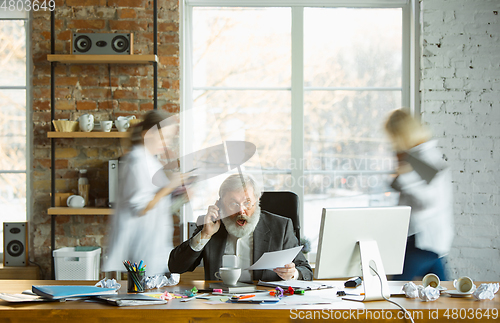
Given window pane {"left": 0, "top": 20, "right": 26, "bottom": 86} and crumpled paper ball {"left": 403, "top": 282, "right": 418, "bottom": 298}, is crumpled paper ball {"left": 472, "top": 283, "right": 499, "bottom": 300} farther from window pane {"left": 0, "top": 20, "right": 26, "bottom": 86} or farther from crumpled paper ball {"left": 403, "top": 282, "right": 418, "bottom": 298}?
window pane {"left": 0, "top": 20, "right": 26, "bottom": 86}

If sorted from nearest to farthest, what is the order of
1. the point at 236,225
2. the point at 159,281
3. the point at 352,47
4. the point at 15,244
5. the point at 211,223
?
the point at 159,281 < the point at 211,223 < the point at 236,225 < the point at 15,244 < the point at 352,47

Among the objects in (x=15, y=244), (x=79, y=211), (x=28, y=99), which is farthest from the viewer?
(x=28, y=99)

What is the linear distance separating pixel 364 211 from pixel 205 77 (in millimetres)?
2194

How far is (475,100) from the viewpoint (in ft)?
10.8

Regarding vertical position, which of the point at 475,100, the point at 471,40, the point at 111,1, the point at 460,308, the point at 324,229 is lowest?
the point at 460,308

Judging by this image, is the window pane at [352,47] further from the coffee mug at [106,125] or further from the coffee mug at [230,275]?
the coffee mug at [230,275]

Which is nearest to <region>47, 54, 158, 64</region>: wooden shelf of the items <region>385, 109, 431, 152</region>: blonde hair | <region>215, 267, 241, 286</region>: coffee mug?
<region>385, 109, 431, 152</region>: blonde hair


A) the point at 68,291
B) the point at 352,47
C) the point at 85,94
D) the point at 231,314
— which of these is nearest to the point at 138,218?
the point at 68,291

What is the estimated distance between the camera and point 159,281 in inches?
68.2

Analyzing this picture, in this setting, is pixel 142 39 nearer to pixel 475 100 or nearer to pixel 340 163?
pixel 340 163

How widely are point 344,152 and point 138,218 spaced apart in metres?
1.79

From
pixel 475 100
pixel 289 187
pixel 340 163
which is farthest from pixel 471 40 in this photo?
pixel 289 187

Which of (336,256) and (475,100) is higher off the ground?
(475,100)

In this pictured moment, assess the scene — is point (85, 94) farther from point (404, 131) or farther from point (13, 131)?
point (404, 131)
